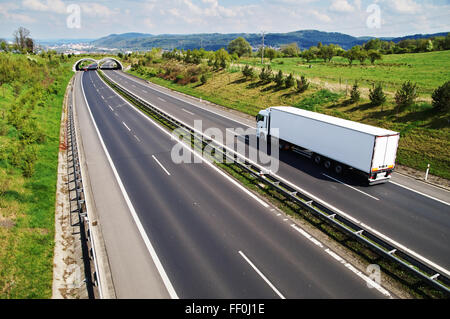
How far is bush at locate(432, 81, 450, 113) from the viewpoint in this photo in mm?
26548

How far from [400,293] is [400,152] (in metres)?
18.0

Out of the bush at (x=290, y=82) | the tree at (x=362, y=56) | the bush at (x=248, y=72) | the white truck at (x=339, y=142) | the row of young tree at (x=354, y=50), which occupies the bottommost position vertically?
the white truck at (x=339, y=142)

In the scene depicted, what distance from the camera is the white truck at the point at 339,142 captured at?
712 inches

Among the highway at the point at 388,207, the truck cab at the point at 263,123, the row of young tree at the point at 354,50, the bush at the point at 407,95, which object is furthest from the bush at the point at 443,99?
the row of young tree at the point at 354,50

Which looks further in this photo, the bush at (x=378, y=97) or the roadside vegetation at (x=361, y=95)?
the bush at (x=378, y=97)

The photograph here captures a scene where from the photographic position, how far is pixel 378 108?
32.9 m

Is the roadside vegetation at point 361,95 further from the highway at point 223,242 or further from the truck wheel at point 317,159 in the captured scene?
the highway at point 223,242

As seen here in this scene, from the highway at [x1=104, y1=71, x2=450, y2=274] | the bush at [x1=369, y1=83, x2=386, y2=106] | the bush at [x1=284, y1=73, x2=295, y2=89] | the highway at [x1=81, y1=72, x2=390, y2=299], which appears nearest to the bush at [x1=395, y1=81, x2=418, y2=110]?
the bush at [x1=369, y1=83, x2=386, y2=106]

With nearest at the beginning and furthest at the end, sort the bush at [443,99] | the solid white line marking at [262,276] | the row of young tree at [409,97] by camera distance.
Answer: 1. the solid white line marking at [262,276]
2. the bush at [443,99]
3. the row of young tree at [409,97]

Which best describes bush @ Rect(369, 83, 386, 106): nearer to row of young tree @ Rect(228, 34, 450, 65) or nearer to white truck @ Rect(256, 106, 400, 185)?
white truck @ Rect(256, 106, 400, 185)

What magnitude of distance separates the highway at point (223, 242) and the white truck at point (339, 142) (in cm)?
744

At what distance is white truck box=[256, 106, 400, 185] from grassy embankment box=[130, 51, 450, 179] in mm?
6381

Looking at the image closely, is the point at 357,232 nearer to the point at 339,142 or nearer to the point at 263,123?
the point at 339,142
